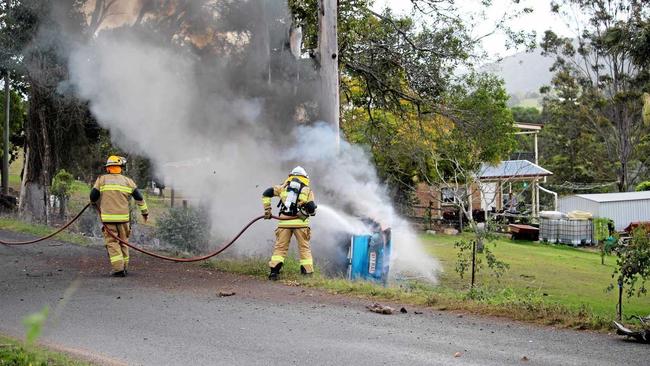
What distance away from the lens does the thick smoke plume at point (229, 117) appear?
13.1 meters

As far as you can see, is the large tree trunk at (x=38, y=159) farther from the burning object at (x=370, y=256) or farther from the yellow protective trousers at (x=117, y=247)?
the burning object at (x=370, y=256)

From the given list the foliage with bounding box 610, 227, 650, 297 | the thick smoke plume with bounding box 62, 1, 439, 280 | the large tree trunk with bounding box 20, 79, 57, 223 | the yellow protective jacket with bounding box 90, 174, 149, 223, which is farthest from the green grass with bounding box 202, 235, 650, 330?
the large tree trunk with bounding box 20, 79, 57, 223

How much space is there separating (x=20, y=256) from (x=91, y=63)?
13.1ft

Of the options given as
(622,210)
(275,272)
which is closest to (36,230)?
(275,272)

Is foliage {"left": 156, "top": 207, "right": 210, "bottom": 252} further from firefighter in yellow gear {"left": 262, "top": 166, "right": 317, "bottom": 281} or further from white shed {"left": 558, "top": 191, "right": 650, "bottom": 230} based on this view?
white shed {"left": 558, "top": 191, "right": 650, "bottom": 230}

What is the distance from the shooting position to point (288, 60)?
14109 millimetres

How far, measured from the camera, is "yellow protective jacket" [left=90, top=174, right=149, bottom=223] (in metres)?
10.6

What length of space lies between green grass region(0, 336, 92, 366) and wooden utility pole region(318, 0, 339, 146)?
360 inches

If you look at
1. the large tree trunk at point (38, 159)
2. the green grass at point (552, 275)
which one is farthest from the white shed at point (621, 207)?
the large tree trunk at point (38, 159)

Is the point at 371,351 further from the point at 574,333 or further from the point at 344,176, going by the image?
the point at 344,176

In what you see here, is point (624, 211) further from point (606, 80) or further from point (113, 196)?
point (113, 196)

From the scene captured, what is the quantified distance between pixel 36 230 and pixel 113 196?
285 inches

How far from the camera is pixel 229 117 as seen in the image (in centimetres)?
1368

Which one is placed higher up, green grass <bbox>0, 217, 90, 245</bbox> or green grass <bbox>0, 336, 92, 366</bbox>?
green grass <bbox>0, 217, 90, 245</bbox>
